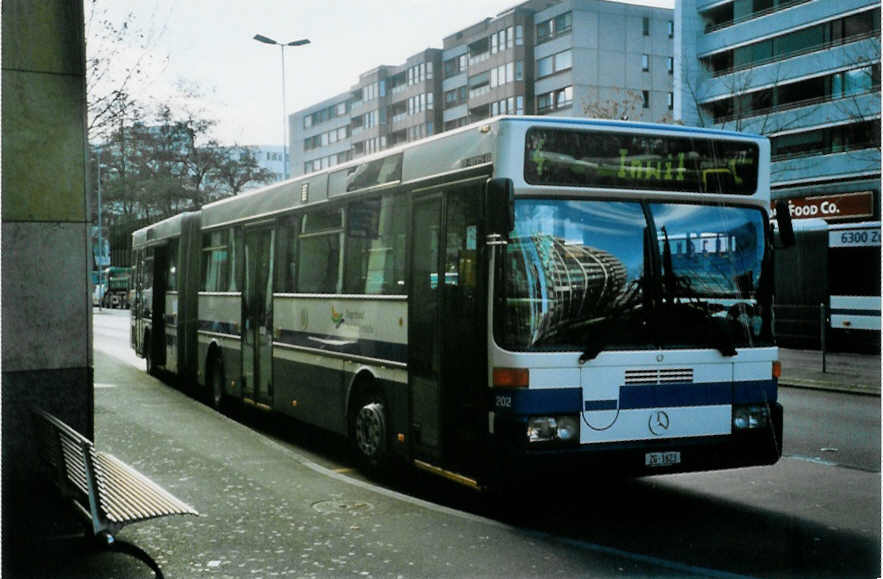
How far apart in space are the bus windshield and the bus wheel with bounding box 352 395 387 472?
7.69ft

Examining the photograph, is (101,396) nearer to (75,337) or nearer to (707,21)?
(75,337)

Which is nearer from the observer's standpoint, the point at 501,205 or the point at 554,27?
the point at 501,205

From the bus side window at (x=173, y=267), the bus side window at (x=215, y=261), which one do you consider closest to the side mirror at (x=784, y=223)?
the bus side window at (x=215, y=261)

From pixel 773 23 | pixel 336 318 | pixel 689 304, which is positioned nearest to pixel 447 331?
pixel 689 304

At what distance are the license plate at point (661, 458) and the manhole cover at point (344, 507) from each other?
2077mm

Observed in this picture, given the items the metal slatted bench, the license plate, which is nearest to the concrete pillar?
the metal slatted bench

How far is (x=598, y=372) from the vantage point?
24.1ft

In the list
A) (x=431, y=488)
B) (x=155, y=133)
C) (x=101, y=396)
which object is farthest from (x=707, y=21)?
(x=431, y=488)

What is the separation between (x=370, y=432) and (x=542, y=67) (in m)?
70.5

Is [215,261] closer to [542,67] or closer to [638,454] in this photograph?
[638,454]

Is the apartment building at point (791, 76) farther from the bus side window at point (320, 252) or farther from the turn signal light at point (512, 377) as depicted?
the turn signal light at point (512, 377)

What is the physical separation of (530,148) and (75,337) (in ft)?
11.8

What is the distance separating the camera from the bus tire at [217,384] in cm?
1462

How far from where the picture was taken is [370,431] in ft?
31.0
